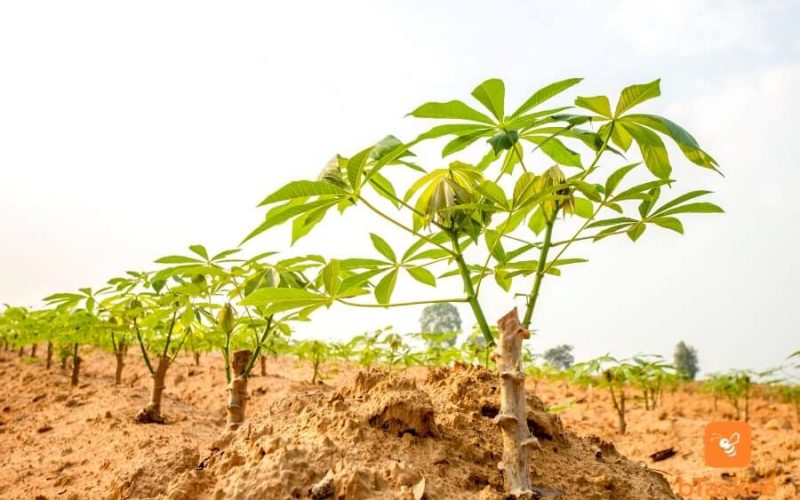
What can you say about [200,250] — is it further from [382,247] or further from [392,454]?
[392,454]

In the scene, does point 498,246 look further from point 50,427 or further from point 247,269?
point 50,427

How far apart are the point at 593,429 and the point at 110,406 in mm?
4005

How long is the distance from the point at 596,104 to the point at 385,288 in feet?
2.09

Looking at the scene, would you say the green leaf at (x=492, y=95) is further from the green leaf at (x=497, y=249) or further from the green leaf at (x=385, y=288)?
the green leaf at (x=385, y=288)

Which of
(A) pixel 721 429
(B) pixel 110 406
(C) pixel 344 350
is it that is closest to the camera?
(A) pixel 721 429

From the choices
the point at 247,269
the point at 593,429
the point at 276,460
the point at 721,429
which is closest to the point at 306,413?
the point at 276,460

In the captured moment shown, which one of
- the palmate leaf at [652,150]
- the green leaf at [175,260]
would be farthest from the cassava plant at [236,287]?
the palmate leaf at [652,150]

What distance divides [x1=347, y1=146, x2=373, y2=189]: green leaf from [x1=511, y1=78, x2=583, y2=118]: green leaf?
340mm

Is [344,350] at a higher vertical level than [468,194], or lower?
lower

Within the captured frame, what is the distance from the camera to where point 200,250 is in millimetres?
2039

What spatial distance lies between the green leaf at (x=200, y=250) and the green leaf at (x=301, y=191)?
959mm

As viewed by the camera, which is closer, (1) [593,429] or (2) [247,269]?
(2) [247,269]

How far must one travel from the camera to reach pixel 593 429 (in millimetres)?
5031

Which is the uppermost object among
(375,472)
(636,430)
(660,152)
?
(660,152)
